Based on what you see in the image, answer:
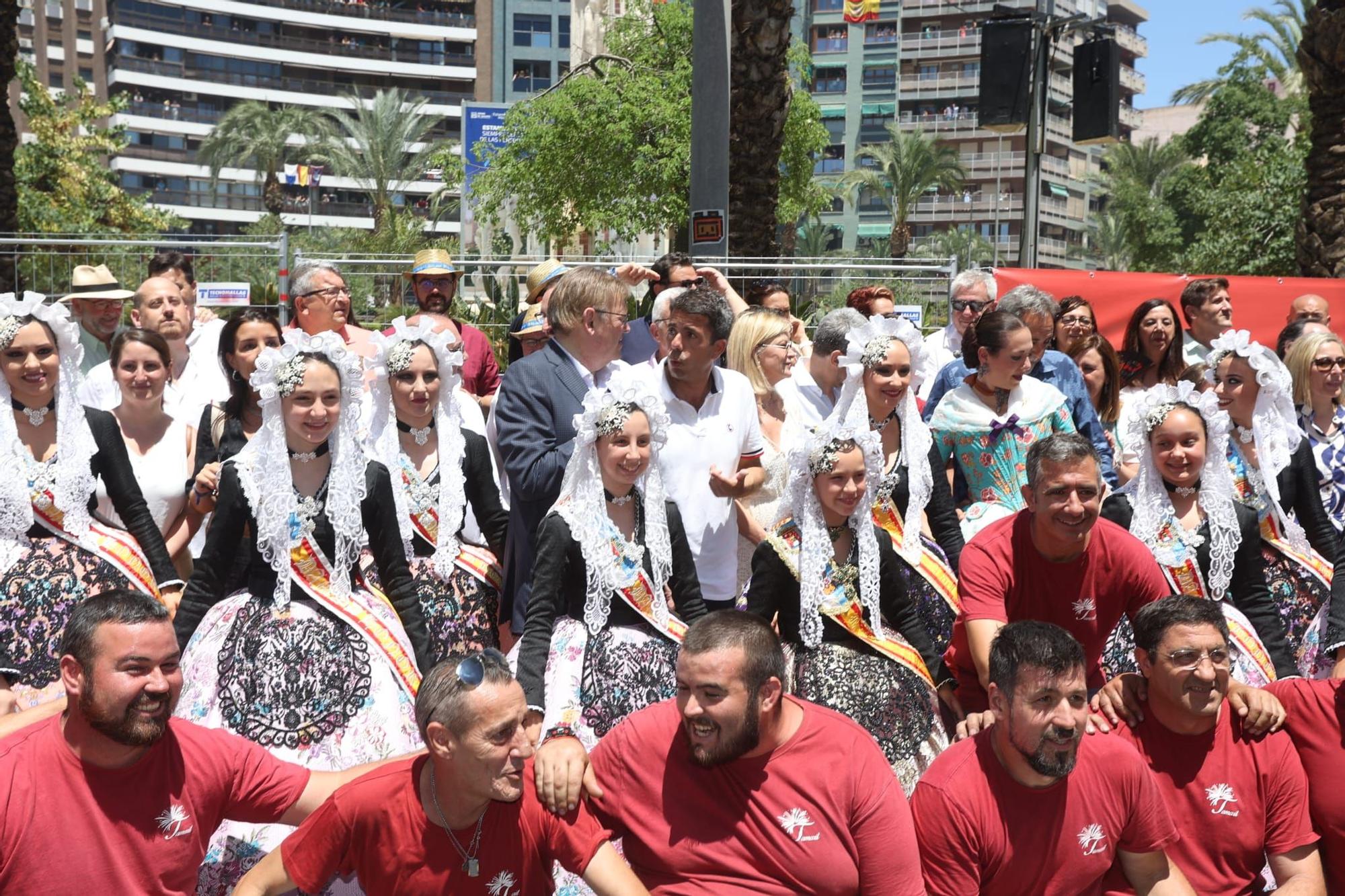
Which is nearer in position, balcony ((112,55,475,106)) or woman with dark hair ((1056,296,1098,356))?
woman with dark hair ((1056,296,1098,356))

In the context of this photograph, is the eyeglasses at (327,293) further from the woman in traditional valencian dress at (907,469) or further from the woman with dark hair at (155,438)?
the woman in traditional valencian dress at (907,469)

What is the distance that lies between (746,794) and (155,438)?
2.90m

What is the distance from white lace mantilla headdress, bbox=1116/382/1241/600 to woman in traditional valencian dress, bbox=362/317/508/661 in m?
2.26

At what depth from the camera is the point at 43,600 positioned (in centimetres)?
418

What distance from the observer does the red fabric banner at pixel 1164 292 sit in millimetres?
9336

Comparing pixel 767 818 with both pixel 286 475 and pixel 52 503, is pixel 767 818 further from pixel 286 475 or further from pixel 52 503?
pixel 52 503

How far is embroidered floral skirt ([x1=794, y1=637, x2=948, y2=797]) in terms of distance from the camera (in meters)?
4.05

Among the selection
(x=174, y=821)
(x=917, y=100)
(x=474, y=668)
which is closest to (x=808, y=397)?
(x=474, y=668)

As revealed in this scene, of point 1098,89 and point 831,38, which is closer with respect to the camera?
point 1098,89

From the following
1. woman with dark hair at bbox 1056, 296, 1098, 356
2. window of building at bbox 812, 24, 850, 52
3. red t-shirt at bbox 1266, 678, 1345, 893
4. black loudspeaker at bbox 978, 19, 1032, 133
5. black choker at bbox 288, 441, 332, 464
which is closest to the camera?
red t-shirt at bbox 1266, 678, 1345, 893

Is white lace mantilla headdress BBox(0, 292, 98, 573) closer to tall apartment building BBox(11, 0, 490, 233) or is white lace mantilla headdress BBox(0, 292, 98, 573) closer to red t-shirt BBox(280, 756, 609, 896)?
red t-shirt BBox(280, 756, 609, 896)

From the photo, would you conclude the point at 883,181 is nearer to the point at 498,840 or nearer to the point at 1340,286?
the point at 1340,286

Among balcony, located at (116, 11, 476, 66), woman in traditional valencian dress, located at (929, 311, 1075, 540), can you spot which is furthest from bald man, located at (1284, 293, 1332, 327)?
balcony, located at (116, 11, 476, 66)

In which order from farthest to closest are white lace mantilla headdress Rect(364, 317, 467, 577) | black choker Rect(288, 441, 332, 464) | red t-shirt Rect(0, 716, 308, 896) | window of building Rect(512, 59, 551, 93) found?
window of building Rect(512, 59, 551, 93) < white lace mantilla headdress Rect(364, 317, 467, 577) < black choker Rect(288, 441, 332, 464) < red t-shirt Rect(0, 716, 308, 896)
